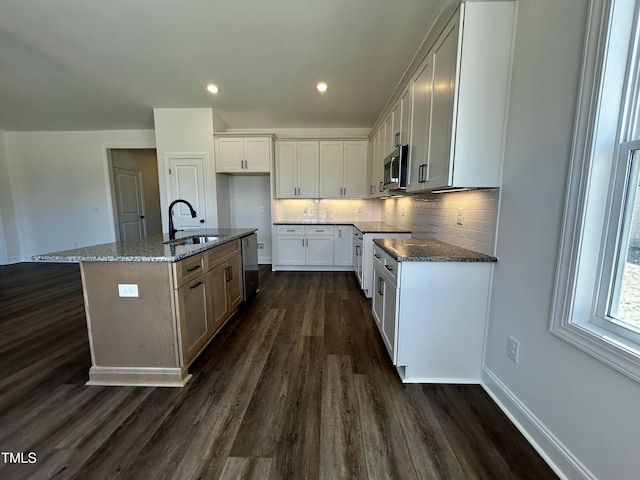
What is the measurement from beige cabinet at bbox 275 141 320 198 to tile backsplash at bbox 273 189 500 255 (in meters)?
0.34

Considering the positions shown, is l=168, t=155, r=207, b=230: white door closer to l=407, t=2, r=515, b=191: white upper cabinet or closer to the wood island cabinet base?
the wood island cabinet base

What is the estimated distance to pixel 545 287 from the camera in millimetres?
1334

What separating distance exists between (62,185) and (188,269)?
559 cm

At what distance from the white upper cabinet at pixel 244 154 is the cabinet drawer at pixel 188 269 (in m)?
2.75

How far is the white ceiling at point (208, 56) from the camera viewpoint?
7.70ft

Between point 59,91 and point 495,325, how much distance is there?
239 inches

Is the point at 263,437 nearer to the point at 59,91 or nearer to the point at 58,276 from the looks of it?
the point at 58,276

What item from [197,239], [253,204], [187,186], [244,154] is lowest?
[197,239]

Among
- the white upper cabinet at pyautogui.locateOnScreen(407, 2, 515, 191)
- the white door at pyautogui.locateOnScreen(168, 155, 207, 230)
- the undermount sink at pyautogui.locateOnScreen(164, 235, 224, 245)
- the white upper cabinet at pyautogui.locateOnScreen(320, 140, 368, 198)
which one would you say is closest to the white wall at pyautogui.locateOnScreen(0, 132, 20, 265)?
the white door at pyautogui.locateOnScreen(168, 155, 207, 230)

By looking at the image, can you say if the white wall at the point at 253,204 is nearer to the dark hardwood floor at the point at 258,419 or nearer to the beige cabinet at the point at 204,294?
the beige cabinet at the point at 204,294

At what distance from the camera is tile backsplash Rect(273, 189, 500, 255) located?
72.2 inches

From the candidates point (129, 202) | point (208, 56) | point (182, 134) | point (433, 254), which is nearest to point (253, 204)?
point (182, 134)

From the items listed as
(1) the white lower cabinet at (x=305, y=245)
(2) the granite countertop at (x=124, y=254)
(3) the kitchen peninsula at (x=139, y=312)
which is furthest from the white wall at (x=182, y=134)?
(3) the kitchen peninsula at (x=139, y=312)

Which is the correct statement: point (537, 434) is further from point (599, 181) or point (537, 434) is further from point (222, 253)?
point (222, 253)
